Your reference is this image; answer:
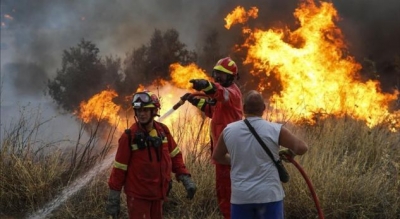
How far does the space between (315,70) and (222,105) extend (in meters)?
6.14

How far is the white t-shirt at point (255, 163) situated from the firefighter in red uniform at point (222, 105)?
1.18 metres

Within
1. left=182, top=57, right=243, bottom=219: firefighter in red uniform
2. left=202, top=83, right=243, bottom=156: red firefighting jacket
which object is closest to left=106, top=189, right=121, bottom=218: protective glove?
left=182, top=57, right=243, bottom=219: firefighter in red uniform

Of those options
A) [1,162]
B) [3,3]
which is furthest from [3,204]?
[3,3]

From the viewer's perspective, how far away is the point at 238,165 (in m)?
3.56

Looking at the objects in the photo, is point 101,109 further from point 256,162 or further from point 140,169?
point 256,162

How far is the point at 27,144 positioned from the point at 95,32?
39.2 ft

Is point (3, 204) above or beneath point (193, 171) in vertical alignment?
beneath

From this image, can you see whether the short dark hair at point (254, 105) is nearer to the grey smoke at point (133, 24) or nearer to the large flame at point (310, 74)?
the large flame at point (310, 74)

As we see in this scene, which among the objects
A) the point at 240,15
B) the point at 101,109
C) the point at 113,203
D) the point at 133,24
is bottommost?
the point at 113,203

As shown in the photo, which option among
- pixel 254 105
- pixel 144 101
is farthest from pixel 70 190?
pixel 254 105

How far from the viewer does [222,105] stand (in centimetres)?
492

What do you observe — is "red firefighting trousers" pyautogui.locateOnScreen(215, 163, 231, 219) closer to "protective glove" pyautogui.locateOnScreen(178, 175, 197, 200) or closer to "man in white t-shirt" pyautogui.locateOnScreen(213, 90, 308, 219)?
"protective glove" pyautogui.locateOnScreen(178, 175, 197, 200)

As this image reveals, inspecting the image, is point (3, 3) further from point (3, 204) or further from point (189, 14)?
point (3, 204)

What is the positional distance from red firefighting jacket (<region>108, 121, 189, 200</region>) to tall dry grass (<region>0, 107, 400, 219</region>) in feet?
4.61
